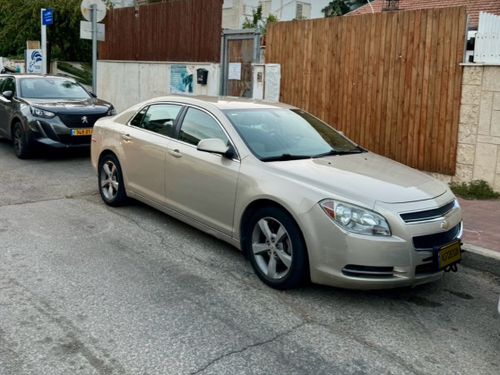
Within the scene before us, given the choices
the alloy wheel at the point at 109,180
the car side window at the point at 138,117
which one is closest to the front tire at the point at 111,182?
the alloy wheel at the point at 109,180

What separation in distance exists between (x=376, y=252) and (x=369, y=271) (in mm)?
163

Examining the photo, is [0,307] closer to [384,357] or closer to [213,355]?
[213,355]

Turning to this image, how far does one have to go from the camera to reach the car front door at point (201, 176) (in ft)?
16.6

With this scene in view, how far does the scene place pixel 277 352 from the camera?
3564mm

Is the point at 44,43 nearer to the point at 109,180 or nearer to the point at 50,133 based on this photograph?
the point at 50,133

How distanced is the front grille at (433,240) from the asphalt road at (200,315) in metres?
0.52

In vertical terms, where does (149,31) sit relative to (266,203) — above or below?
above

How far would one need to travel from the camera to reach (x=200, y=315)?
→ 13.3ft

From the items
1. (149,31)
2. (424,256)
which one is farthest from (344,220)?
(149,31)

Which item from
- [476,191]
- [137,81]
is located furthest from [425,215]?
[137,81]

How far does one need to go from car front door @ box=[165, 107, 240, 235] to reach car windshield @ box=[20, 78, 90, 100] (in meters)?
5.83

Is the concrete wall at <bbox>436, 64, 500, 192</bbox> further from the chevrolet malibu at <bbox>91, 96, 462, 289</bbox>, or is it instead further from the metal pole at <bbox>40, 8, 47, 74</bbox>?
the metal pole at <bbox>40, 8, 47, 74</bbox>

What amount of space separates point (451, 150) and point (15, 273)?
592 centimetres

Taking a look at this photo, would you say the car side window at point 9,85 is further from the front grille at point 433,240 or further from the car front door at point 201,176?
the front grille at point 433,240
